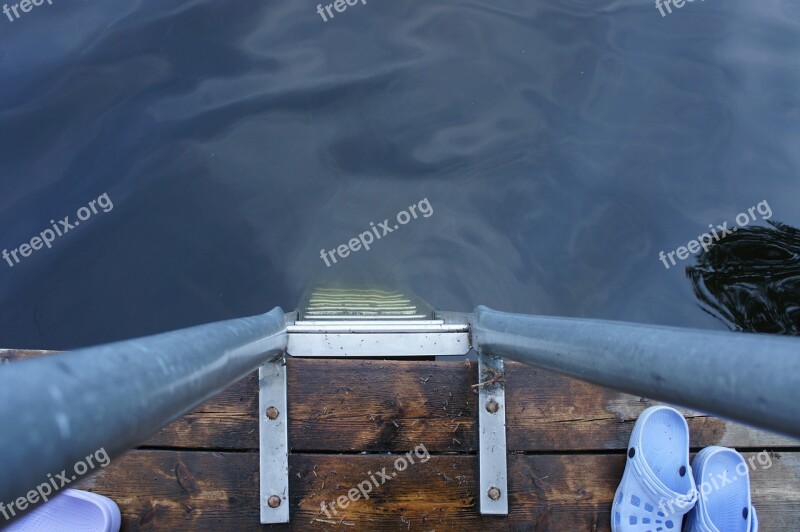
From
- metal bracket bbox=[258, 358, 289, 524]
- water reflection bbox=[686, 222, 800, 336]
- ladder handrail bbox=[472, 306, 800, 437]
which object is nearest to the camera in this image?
ladder handrail bbox=[472, 306, 800, 437]

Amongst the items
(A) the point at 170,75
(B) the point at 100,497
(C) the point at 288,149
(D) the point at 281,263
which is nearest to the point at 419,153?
(C) the point at 288,149

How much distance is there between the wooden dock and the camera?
6.84 ft

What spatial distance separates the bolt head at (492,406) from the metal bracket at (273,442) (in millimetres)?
777

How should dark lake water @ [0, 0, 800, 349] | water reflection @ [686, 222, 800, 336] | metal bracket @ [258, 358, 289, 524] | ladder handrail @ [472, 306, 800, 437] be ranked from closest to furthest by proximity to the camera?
ladder handrail @ [472, 306, 800, 437], metal bracket @ [258, 358, 289, 524], dark lake water @ [0, 0, 800, 349], water reflection @ [686, 222, 800, 336]

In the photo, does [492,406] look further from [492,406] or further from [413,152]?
[413,152]

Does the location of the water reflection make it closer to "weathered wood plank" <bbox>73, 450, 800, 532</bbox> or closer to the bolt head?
"weathered wood plank" <bbox>73, 450, 800, 532</bbox>

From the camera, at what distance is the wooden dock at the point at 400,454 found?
208cm

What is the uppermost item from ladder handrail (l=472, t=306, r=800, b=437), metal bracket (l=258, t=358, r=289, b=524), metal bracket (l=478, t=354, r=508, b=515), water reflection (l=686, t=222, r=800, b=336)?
ladder handrail (l=472, t=306, r=800, b=437)

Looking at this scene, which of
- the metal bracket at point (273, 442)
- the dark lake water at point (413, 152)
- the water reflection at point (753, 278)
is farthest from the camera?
Answer: the water reflection at point (753, 278)

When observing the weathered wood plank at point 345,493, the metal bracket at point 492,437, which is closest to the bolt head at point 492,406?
the metal bracket at point 492,437

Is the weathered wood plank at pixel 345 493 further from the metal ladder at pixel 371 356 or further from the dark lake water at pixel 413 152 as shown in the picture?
the dark lake water at pixel 413 152

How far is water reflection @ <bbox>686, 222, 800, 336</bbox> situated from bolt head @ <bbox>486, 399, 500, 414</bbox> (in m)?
2.39

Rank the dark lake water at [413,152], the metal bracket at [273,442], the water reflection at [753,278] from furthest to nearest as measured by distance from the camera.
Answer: the water reflection at [753,278] → the dark lake water at [413,152] → the metal bracket at [273,442]

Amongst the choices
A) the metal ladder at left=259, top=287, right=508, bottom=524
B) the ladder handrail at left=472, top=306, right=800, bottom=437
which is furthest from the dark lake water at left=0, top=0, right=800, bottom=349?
the ladder handrail at left=472, top=306, right=800, bottom=437
